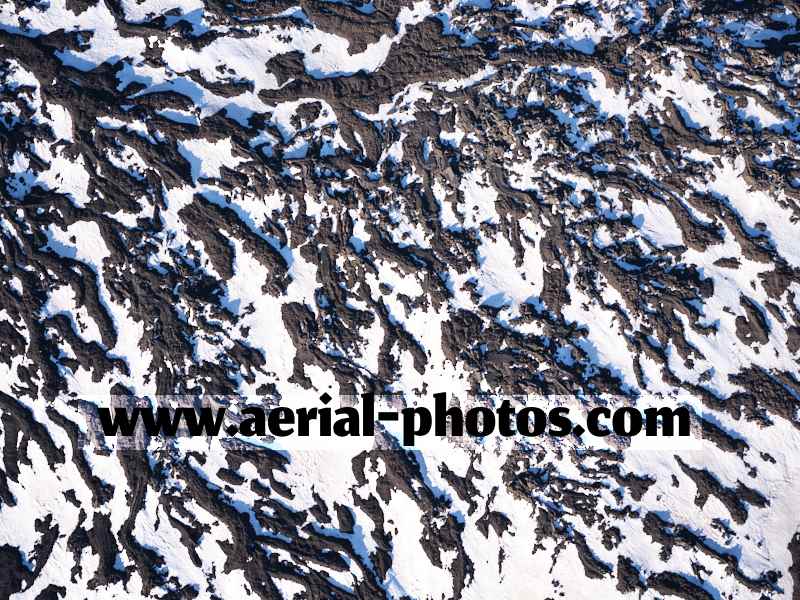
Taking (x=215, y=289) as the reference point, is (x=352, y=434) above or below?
below

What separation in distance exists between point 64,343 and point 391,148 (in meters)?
8.88

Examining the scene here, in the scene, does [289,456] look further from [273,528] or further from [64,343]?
[64,343]

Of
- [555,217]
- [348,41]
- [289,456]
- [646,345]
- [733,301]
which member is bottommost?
[289,456]

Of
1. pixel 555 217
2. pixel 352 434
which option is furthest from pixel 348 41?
pixel 352 434

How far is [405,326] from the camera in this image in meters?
13.2

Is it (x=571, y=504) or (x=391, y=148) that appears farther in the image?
(x=391, y=148)

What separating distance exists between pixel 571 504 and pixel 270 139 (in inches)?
428

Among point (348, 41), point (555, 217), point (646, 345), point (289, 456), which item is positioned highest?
point (348, 41)

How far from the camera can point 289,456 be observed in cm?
1317

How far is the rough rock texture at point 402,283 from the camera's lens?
503 inches

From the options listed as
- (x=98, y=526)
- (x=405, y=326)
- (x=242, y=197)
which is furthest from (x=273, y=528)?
(x=242, y=197)

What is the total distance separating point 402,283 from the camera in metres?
13.3

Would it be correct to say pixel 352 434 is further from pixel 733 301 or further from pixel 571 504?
pixel 733 301

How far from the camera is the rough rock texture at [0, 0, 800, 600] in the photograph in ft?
41.9
